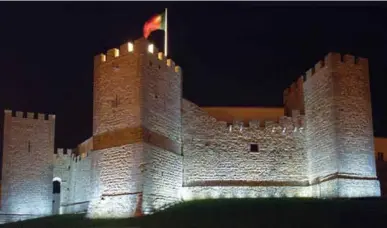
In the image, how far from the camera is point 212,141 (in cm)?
3200

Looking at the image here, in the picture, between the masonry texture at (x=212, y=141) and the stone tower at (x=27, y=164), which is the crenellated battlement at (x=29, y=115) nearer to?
the stone tower at (x=27, y=164)

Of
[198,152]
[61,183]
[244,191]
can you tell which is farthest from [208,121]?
[61,183]

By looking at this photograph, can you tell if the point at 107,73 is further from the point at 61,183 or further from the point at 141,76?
the point at 61,183

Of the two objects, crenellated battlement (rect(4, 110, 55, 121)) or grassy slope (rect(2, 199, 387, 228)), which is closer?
grassy slope (rect(2, 199, 387, 228))

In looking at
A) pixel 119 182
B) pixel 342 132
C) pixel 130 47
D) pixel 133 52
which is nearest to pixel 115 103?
pixel 133 52

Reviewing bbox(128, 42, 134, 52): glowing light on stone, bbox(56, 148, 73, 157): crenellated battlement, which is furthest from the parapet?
bbox(56, 148, 73, 157): crenellated battlement

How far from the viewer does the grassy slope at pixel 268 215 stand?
24.7 metres

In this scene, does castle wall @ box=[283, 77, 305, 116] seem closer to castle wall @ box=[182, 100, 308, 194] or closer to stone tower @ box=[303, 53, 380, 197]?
castle wall @ box=[182, 100, 308, 194]

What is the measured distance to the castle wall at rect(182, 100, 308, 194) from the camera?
3152cm

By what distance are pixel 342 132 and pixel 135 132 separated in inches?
362

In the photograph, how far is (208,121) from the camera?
32.3m

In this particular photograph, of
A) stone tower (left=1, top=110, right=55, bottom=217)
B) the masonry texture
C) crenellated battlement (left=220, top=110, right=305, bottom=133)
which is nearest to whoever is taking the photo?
the masonry texture

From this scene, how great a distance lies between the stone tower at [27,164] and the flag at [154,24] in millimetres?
10476

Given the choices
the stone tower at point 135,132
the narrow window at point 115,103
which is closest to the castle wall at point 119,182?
the stone tower at point 135,132
